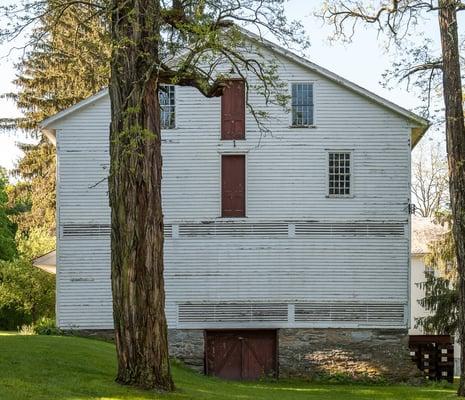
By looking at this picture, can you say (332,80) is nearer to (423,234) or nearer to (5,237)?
(423,234)

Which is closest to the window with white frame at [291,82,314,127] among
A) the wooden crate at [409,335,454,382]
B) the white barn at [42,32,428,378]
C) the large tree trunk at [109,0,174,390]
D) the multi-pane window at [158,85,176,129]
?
the white barn at [42,32,428,378]

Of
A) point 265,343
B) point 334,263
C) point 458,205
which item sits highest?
point 458,205

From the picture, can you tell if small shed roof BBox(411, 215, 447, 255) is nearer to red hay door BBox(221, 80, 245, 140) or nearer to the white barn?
the white barn

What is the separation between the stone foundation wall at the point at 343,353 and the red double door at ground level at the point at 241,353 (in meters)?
0.50

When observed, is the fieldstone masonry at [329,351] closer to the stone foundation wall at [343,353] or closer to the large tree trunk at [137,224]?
the stone foundation wall at [343,353]

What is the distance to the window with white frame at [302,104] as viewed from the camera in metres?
29.3

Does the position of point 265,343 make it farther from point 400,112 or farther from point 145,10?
point 145,10

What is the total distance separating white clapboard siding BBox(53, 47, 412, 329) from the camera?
29.0 meters

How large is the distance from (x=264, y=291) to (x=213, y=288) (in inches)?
62.4

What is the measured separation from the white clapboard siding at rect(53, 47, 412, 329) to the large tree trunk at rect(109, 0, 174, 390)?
1234 centimetres

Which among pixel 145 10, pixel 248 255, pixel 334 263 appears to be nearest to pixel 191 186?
pixel 248 255

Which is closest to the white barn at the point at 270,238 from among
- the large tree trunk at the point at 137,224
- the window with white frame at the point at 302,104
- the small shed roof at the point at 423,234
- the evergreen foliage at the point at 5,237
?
the window with white frame at the point at 302,104

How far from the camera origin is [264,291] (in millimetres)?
28953

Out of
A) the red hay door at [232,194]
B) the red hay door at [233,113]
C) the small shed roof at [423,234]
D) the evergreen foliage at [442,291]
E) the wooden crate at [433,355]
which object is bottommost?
the wooden crate at [433,355]
